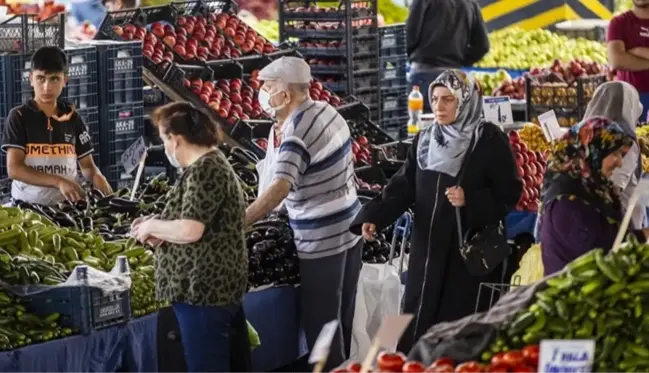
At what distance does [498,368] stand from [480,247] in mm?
2331

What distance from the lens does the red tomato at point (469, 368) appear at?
458 centimetres

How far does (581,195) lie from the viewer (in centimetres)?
614

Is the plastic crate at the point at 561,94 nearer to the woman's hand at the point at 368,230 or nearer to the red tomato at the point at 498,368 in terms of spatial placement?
the woman's hand at the point at 368,230

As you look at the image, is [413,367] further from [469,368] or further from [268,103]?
[268,103]

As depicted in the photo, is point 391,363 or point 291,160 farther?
point 291,160

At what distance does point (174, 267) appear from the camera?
624cm

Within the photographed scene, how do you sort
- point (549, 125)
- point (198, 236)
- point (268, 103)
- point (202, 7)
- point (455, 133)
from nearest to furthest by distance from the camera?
point (198, 236) → point (455, 133) → point (268, 103) → point (549, 125) → point (202, 7)

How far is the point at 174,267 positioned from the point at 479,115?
67.7 inches

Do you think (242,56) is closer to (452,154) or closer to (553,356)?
(452,154)

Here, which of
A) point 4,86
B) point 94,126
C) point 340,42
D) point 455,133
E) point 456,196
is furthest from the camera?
point 340,42

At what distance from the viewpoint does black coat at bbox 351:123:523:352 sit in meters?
6.95

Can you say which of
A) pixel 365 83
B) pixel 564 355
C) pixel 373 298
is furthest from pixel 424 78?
pixel 564 355

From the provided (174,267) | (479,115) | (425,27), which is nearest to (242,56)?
(425,27)

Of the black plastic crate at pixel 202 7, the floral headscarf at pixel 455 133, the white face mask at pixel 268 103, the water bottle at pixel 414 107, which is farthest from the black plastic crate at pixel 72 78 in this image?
the water bottle at pixel 414 107
